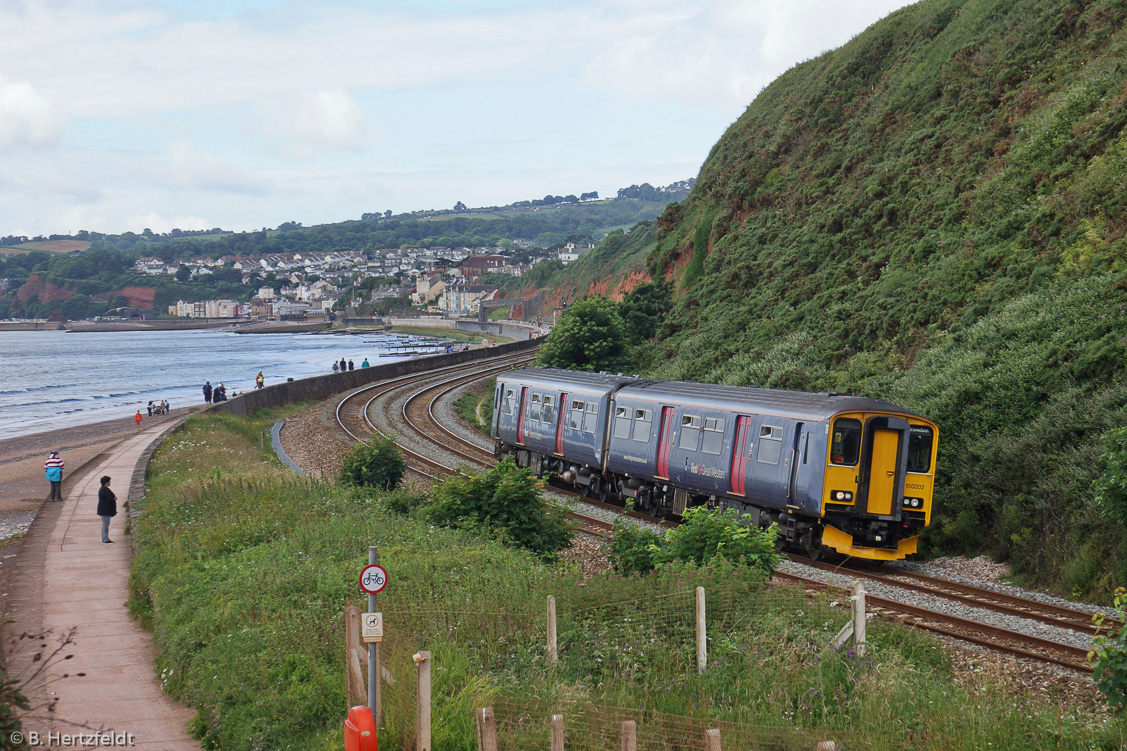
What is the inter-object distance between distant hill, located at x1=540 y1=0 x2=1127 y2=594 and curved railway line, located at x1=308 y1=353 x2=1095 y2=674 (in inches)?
56.6

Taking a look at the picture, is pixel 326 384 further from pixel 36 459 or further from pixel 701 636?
pixel 701 636

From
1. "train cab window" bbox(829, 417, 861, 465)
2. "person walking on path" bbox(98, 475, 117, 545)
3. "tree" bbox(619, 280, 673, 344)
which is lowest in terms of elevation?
"person walking on path" bbox(98, 475, 117, 545)

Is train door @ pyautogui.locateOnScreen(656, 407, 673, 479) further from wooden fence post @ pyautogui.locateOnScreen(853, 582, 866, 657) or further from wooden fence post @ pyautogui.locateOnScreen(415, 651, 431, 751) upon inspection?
wooden fence post @ pyautogui.locateOnScreen(415, 651, 431, 751)

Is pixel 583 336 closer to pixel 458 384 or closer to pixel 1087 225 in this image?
pixel 458 384

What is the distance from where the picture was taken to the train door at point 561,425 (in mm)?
24422

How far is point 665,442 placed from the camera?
20.0m

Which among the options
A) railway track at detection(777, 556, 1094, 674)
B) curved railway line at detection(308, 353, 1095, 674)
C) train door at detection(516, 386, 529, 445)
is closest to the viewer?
railway track at detection(777, 556, 1094, 674)

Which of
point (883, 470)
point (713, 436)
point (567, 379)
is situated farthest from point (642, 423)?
point (883, 470)

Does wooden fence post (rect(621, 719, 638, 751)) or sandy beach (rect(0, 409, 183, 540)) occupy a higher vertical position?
wooden fence post (rect(621, 719, 638, 751))

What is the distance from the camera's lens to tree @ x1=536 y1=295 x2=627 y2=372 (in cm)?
3844

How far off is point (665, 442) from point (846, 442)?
16.3 ft

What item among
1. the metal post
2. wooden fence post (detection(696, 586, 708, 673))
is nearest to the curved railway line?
wooden fence post (detection(696, 586, 708, 673))

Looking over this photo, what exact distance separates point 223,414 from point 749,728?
36.0 metres

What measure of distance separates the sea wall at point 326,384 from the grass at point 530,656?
95.7 feet
